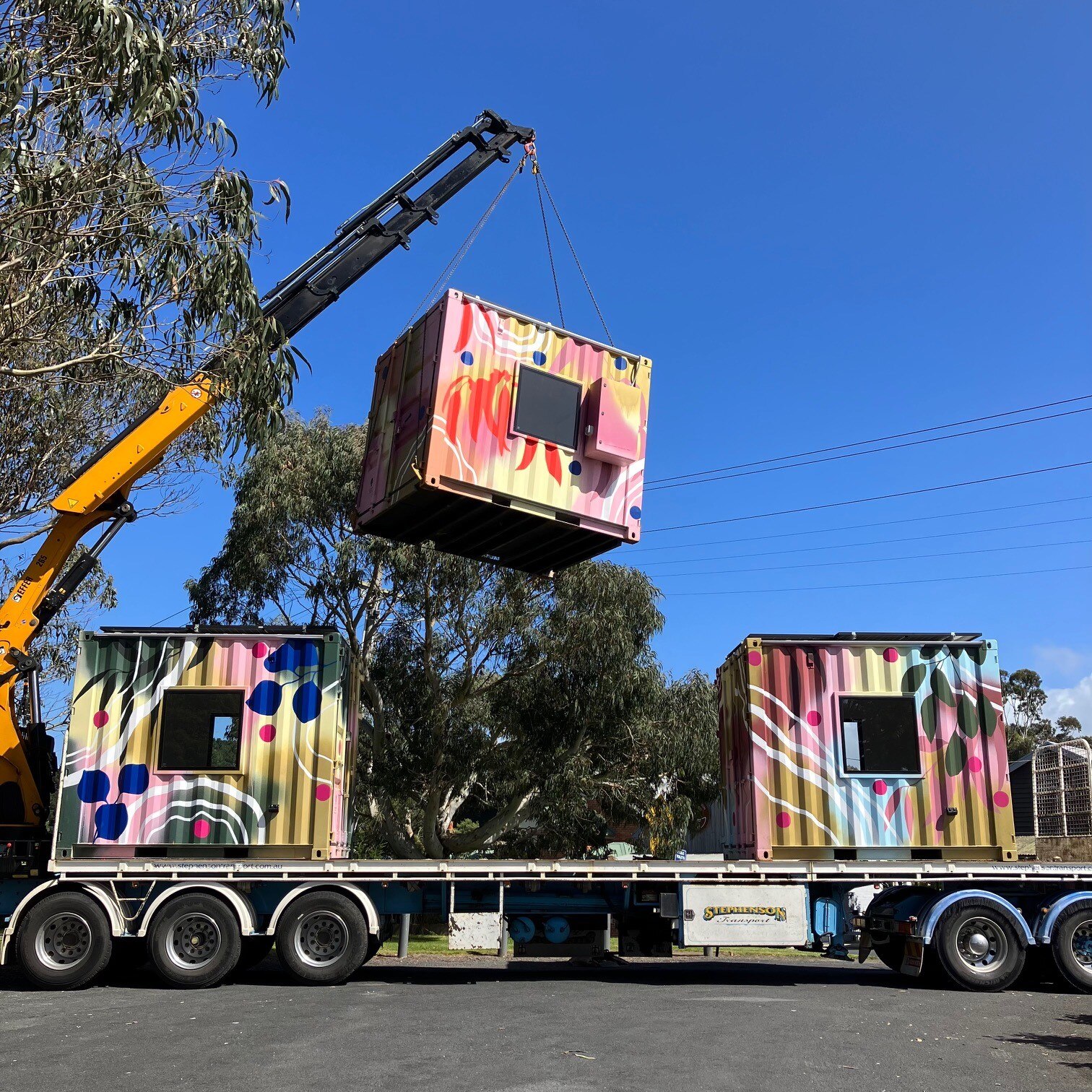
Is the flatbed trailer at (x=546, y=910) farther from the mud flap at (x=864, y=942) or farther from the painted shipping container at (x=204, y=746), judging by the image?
the painted shipping container at (x=204, y=746)

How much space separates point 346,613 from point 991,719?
13.4 m

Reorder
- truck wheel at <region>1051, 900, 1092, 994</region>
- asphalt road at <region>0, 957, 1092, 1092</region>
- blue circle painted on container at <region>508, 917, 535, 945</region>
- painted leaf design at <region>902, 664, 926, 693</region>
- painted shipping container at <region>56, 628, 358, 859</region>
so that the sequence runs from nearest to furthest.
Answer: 1. asphalt road at <region>0, 957, 1092, 1092</region>
2. truck wheel at <region>1051, 900, 1092, 994</region>
3. painted shipping container at <region>56, 628, 358, 859</region>
4. blue circle painted on container at <region>508, 917, 535, 945</region>
5. painted leaf design at <region>902, 664, 926, 693</region>

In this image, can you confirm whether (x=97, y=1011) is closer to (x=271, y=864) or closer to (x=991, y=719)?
(x=271, y=864)

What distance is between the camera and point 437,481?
32.9 ft

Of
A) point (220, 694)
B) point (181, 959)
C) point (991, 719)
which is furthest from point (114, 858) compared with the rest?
point (991, 719)

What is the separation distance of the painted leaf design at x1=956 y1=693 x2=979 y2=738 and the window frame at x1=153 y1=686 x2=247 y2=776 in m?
8.15

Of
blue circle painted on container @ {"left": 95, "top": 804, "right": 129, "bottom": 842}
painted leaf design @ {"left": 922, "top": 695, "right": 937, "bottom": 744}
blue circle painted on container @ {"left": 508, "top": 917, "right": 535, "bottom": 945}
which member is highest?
painted leaf design @ {"left": 922, "top": 695, "right": 937, "bottom": 744}

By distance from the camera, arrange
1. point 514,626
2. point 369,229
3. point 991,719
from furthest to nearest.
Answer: point 514,626, point 369,229, point 991,719

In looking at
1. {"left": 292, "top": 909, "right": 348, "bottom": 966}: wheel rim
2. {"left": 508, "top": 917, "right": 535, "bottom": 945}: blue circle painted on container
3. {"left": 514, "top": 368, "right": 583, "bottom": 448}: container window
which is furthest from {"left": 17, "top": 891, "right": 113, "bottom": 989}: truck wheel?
{"left": 514, "top": 368, "right": 583, "bottom": 448}: container window

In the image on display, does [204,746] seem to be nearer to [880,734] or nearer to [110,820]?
[110,820]

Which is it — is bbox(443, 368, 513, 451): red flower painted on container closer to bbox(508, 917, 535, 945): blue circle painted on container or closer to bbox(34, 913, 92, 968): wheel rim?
bbox(508, 917, 535, 945): blue circle painted on container

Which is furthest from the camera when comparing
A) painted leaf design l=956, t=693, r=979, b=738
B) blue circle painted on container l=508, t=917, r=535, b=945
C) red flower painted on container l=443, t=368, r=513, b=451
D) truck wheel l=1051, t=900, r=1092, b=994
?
painted leaf design l=956, t=693, r=979, b=738

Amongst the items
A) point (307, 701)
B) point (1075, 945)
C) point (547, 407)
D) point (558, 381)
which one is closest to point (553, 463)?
point (547, 407)

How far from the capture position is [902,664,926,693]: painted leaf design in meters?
12.3
